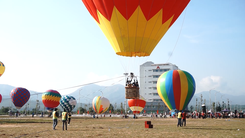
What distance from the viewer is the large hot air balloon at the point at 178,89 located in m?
31.8

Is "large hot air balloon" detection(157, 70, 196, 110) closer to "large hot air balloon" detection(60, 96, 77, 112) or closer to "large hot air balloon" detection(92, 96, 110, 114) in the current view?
"large hot air balloon" detection(60, 96, 77, 112)

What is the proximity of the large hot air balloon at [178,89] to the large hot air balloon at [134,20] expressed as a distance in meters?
16.2

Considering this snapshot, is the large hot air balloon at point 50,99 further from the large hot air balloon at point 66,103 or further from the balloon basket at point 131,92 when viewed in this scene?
the balloon basket at point 131,92

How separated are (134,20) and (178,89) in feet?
61.3

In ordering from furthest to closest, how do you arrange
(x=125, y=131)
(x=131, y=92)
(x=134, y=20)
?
(x=131, y=92), (x=125, y=131), (x=134, y=20)

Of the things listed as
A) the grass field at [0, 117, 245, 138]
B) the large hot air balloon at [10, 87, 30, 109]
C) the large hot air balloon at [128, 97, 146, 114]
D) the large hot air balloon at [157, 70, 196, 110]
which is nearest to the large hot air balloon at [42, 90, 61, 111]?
the large hot air balloon at [10, 87, 30, 109]

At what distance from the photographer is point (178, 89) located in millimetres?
31891

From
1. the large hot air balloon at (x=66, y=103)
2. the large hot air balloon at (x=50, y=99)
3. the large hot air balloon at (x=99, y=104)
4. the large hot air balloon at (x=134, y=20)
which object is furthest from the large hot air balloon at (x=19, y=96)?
the large hot air balloon at (x=134, y=20)

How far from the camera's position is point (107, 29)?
16.3m

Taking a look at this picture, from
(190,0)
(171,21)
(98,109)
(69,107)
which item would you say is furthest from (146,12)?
(98,109)

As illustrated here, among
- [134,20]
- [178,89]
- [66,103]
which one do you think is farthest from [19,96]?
[134,20]

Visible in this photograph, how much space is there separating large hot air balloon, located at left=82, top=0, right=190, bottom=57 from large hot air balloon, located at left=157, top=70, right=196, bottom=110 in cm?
1619

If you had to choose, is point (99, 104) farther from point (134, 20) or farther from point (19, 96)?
point (134, 20)

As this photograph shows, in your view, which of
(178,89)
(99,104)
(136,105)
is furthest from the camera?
(99,104)
